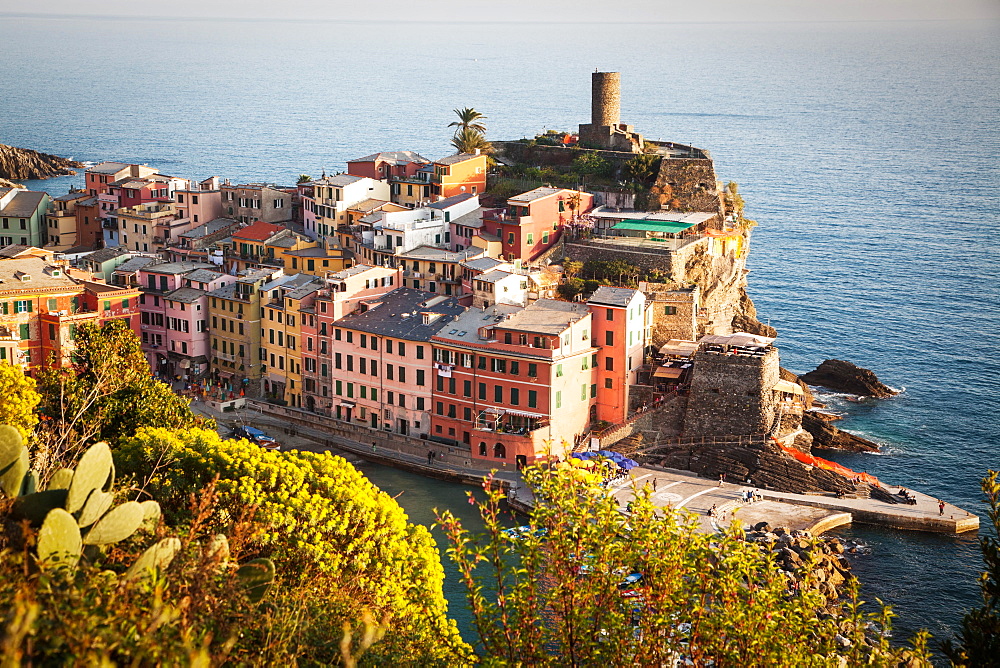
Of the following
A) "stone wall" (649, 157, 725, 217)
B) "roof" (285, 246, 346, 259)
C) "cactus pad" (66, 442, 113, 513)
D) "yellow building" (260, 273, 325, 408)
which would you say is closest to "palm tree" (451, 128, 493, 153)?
"stone wall" (649, 157, 725, 217)

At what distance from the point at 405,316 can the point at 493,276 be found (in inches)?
170

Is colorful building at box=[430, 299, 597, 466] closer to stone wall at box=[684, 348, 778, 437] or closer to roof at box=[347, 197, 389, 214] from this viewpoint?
stone wall at box=[684, 348, 778, 437]

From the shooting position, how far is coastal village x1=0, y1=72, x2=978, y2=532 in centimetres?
5397

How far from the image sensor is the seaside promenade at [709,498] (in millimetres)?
48438

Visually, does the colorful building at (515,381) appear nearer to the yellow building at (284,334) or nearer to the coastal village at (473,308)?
the coastal village at (473,308)

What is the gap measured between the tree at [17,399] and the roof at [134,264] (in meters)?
26.3

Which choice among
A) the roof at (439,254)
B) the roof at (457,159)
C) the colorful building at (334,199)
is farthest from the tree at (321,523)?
the roof at (457,159)

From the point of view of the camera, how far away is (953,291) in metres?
93.8

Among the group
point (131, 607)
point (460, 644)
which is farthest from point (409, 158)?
point (131, 607)

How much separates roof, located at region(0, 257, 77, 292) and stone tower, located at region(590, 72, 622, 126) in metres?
33.2

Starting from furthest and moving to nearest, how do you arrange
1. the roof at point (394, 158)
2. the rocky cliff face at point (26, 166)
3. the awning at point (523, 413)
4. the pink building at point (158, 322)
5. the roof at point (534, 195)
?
the rocky cliff face at point (26, 166), the roof at point (394, 158), the roof at point (534, 195), the pink building at point (158, 322), the awning at point (523, 413)

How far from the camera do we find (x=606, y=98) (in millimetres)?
77062

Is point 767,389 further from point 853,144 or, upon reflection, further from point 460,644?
point 853,144

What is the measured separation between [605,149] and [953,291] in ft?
108
